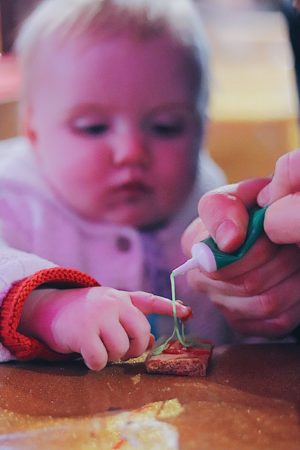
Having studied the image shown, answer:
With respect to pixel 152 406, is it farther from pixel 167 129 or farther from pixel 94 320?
pixel 167 129

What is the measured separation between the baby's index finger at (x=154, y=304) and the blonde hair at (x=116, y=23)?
26 cm

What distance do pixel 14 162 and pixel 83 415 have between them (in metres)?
0.38

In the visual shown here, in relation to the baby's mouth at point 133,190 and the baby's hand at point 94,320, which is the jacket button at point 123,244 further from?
the baby's hand at point 94,320

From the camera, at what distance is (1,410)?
1.53 feet

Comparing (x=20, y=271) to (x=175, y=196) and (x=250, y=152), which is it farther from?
(x=250, y=152)

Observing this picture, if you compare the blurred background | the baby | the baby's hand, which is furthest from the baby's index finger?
the blurred background

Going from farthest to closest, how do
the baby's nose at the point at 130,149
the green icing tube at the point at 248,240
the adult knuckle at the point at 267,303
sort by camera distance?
the baby's nose at the point at 130,149 → the adult knuckle at the point at 267,303 → the green icing tube at the point at 248,240

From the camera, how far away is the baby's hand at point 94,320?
1.74ft

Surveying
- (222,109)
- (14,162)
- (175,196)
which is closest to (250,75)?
(222,109)

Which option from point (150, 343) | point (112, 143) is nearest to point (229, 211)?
point (150, 343)

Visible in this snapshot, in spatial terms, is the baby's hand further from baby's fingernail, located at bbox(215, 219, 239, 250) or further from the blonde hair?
the blonde hair

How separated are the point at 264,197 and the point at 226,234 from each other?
2.2 inches

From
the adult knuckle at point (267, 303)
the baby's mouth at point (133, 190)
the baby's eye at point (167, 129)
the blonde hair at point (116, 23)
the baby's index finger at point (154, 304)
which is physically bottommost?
the adult knuckle at point (267, 303)

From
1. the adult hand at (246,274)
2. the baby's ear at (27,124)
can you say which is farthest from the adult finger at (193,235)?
the baby's ear at (27,124)
